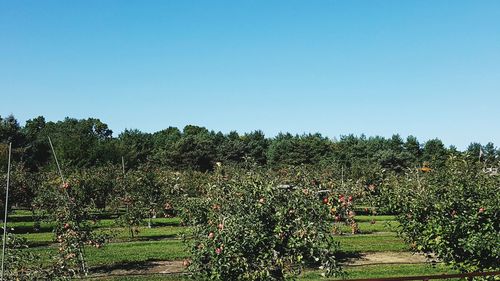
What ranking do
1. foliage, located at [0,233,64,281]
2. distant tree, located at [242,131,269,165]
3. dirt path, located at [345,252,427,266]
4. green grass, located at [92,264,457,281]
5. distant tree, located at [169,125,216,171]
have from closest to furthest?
foliage, located at [0,233,64,281] < green grass, located at [92,264,457,281] < dirt path, located at [345,252,427,266] < distant tree, located at [169,125,216,171] < distant tree, located at [242,131,269,165]

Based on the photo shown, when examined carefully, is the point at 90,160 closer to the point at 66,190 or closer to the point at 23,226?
the point at 23,226

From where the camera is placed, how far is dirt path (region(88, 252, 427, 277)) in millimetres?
14664

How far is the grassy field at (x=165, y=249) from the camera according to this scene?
13915mm

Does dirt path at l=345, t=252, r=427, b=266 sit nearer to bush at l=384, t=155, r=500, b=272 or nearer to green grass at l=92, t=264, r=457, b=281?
green grass at l=92, t=264, r=457, b=281

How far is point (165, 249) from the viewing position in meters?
19.0

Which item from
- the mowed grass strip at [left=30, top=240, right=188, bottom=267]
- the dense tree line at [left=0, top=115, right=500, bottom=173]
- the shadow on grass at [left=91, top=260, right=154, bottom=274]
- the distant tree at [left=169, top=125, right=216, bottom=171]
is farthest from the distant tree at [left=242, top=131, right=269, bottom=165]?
the shadow on grass at [left=91, top=260, right=154, bottom=274]

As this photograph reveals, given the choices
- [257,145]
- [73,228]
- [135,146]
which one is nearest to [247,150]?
[257,145]

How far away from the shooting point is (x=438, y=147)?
64.8 meters

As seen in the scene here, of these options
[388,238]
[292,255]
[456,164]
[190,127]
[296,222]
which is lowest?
[388,238]

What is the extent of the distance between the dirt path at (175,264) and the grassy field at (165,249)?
13.6 inches

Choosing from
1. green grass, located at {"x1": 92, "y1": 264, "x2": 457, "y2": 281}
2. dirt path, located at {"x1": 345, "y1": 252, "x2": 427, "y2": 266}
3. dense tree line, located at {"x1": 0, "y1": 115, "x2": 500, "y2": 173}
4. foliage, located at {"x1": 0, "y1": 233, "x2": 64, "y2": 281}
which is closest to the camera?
foliage, located at {"x1": 0, "y1": 233, "x2": 64, "y2": 281}

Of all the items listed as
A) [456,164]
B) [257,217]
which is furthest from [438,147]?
[257,217]

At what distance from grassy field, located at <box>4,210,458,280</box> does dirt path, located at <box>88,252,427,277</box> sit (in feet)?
1.14

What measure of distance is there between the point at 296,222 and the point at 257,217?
69 cm
